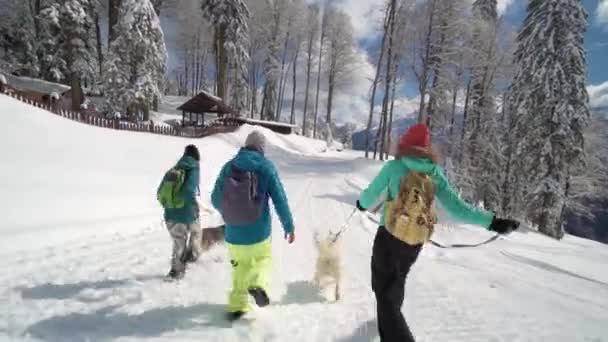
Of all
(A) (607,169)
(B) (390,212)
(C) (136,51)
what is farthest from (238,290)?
(A) (607,169)

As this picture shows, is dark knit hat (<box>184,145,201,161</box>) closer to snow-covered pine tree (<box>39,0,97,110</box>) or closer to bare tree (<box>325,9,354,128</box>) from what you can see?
snow-covered pine tree (<box>39,0,97,110</box>)

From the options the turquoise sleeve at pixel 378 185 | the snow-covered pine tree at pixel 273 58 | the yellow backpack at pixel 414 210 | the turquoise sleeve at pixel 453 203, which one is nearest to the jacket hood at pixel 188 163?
the turquoise sleeve at pixel 378 185

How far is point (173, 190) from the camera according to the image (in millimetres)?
4066

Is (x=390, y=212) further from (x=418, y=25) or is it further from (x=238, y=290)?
(x=418, y=25)

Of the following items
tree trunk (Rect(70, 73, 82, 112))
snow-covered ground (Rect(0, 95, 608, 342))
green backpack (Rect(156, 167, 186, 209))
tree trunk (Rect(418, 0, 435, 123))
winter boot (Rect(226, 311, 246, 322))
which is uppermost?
tree trunk (Rect(418, 0, 435, 123))

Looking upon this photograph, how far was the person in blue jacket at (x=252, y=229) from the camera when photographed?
3188mm

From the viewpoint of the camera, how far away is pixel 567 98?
1784cm

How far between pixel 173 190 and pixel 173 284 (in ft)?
4.18

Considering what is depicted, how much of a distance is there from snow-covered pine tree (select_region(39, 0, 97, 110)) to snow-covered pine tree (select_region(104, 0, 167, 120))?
97.4 inches

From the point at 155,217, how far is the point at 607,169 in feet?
99.5

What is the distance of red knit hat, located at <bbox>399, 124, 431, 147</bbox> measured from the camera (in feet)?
8.89

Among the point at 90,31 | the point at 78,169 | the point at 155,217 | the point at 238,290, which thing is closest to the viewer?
the point at 238,290

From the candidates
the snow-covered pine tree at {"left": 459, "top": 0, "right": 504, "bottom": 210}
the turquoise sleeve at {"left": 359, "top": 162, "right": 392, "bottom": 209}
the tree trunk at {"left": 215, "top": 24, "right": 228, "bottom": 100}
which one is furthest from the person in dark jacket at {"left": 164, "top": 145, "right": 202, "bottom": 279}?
the tree trunk at {"left": 215, "top": 24, "right": 228, "bottom": 100}

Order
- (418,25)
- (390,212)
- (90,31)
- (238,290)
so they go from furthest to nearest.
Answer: (90,31)
(418,25)
(238,290)
(390,212)
